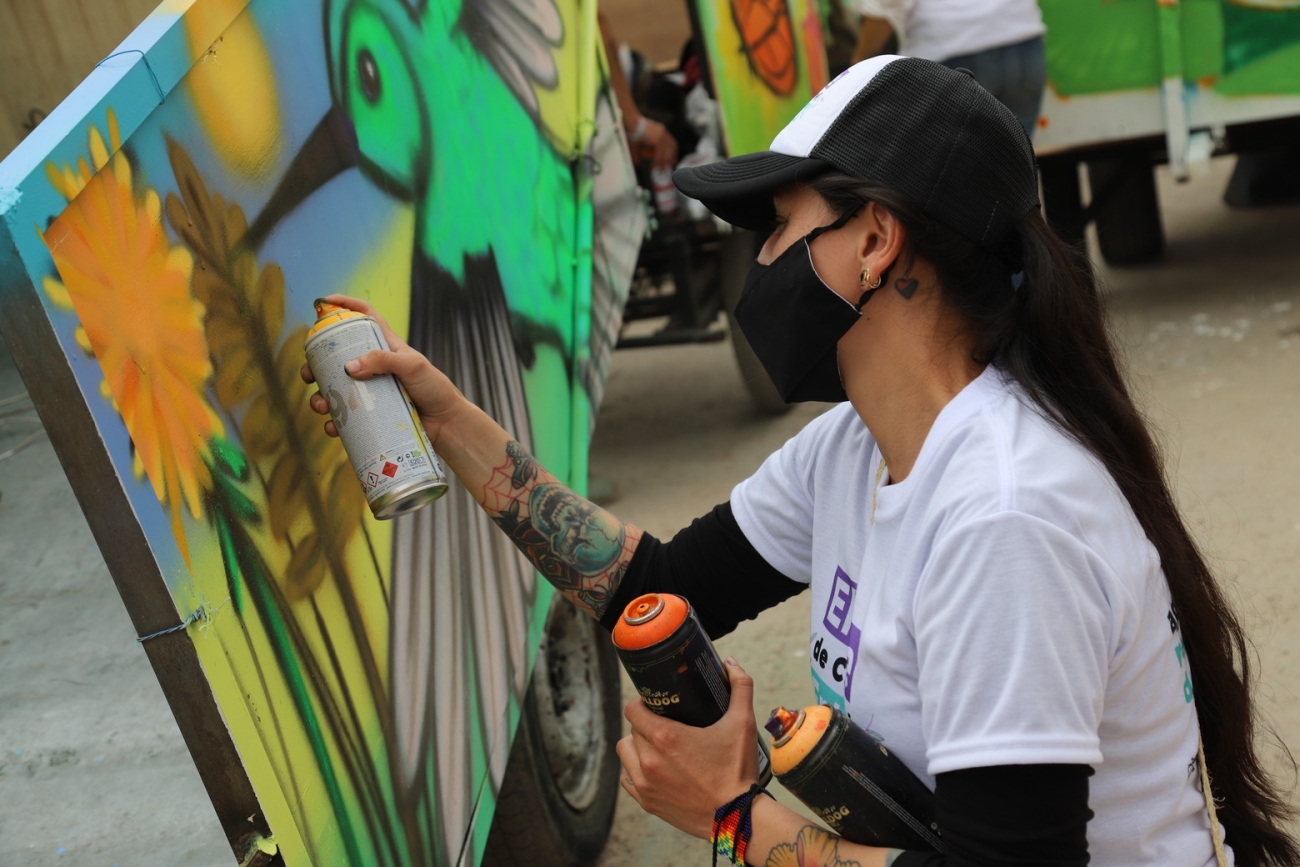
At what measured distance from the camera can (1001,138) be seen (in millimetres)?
1466

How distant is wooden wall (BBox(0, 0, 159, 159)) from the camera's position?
3.00 meters

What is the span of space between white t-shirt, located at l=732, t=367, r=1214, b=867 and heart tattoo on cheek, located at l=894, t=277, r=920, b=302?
5.7 inches

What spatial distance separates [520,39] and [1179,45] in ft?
14.0

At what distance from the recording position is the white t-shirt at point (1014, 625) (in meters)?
1.26

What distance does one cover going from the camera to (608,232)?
3461 millimetres

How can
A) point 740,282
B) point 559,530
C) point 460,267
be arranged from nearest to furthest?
point 559,530 → point 460,267 → point 740,282

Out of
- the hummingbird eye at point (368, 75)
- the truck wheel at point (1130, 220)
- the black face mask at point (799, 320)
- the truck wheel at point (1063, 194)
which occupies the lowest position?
the truck wheel at point (1130, 220)

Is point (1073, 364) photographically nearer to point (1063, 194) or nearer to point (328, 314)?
point (328, 314)

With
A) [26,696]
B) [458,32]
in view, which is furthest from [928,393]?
[26,696]

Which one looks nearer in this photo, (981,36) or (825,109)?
(825,109)

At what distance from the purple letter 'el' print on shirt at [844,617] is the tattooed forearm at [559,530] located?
449mm

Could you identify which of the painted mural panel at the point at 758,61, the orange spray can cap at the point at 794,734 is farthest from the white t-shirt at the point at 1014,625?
the painted mural panel at the point at 758,61

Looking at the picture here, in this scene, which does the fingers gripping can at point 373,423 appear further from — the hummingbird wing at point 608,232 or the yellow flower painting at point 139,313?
the hummingbird wing at point 608,232

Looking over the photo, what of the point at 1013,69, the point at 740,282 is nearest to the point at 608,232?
the point at 740,282
